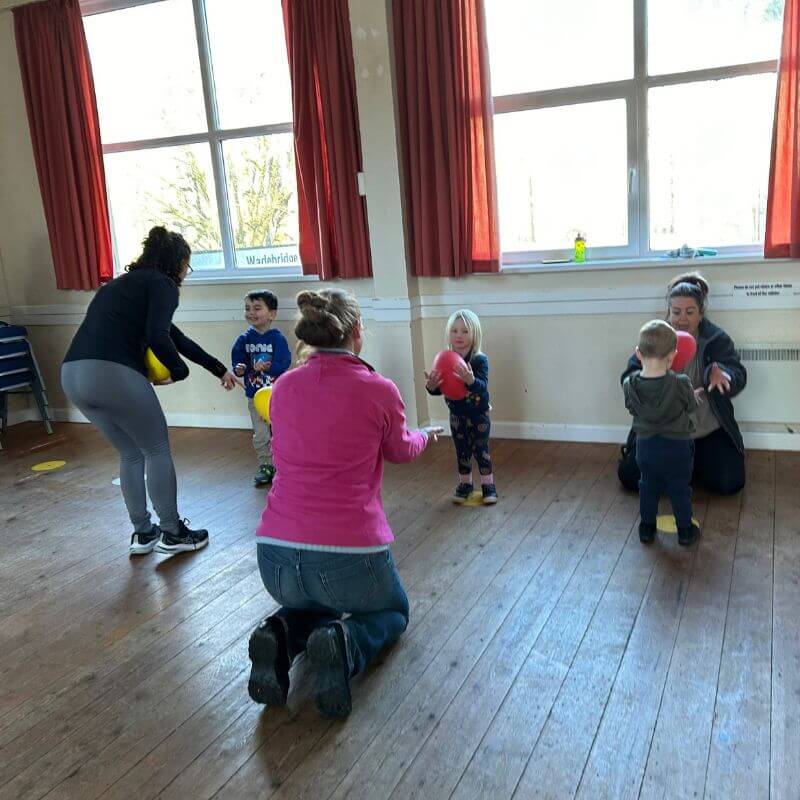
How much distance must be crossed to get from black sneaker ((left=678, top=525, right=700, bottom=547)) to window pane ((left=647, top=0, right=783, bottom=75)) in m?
2.33

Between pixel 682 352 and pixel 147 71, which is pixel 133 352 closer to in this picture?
pixel 682 352

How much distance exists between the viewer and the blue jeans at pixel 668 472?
286 cm

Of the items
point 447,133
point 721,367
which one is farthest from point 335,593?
point 447,133

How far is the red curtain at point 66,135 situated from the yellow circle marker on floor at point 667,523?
4.03m

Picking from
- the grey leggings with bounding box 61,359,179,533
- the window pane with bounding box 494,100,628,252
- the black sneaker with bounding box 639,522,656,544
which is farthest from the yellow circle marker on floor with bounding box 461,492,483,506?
the window pane with bounding box 494,100,628,252

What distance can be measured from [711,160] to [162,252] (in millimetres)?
2706

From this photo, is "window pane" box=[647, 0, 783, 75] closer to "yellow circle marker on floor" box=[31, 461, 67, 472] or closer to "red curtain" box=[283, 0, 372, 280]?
"red curtain" box=[283, 0, 372, 280]

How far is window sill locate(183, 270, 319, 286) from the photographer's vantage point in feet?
16.0

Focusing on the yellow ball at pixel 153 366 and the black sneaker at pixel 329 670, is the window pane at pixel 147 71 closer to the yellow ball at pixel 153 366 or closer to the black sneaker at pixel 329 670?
the yellow ball at pixel 153 366

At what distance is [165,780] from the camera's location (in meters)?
1.87

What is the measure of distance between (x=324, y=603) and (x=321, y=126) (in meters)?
3.21

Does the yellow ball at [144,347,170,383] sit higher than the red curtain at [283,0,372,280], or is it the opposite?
the red curtain at [283,0,372,280]

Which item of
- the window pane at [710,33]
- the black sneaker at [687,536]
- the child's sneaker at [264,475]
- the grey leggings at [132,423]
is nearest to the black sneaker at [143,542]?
the grey leggings at [132,423]

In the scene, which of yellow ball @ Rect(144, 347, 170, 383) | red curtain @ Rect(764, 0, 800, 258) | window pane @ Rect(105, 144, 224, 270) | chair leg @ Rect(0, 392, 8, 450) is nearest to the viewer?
yellow ball @ Rect(144, 347, 170, 383)
